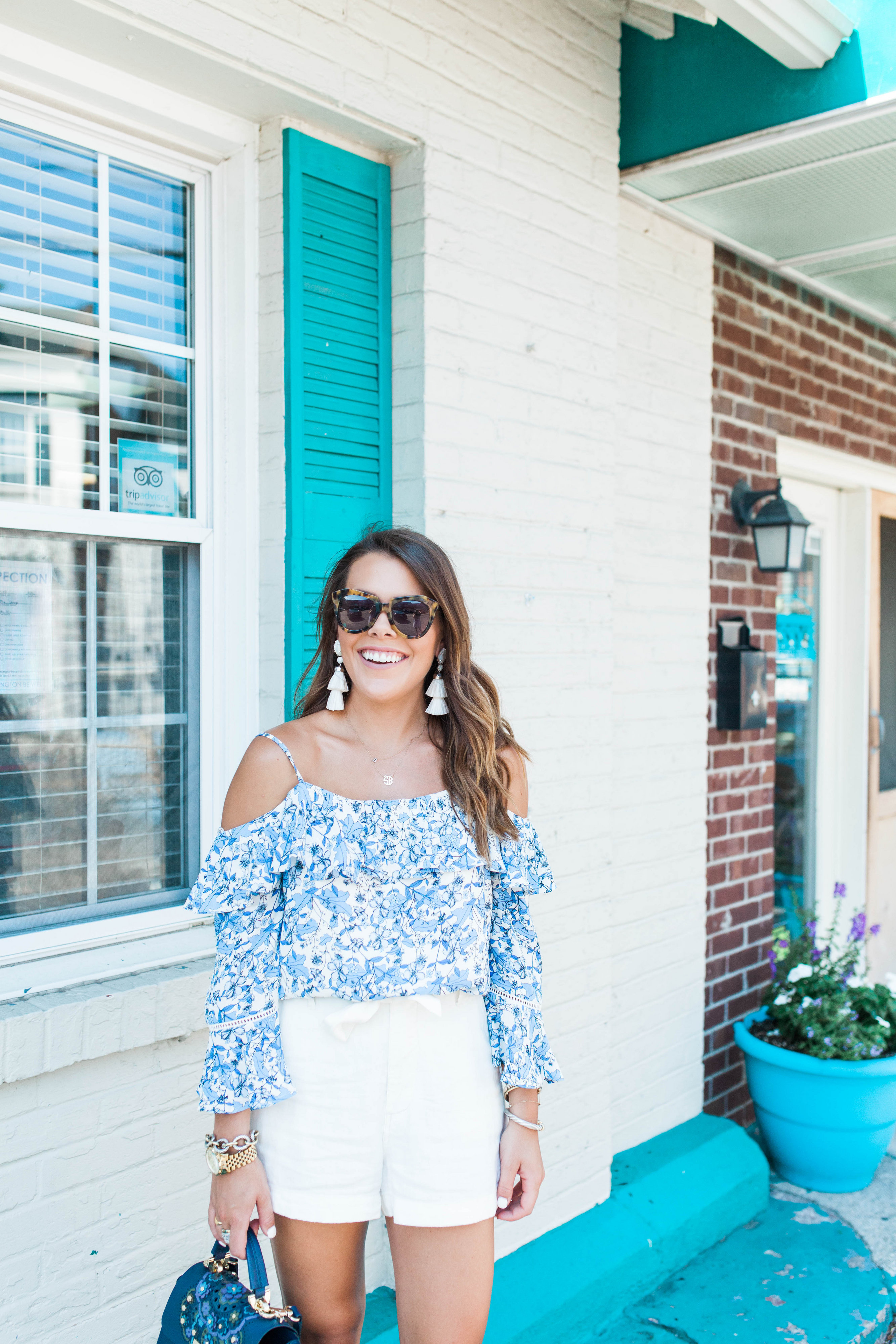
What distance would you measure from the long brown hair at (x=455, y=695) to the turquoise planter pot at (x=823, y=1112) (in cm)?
206

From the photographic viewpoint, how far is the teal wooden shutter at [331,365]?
94.9 inches

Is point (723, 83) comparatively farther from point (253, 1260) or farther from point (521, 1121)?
point (253, 1260)

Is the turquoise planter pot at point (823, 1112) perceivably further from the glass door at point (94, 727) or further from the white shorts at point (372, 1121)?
the glass door at point (94, 727)

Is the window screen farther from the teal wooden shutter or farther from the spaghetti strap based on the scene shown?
the spaghetti strap

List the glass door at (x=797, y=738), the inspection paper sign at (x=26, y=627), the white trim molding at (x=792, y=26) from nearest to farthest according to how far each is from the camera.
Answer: the inspection paper sign at (x=26, y=627)
the white trim molding at (x=792, y=26)
the glass door at (x=797, y=738)

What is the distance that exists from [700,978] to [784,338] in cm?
244

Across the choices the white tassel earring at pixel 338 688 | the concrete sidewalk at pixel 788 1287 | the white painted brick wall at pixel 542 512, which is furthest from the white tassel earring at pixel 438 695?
the concrete sidewalk at pixel 788 1287

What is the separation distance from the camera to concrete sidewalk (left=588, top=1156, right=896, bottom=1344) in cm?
276

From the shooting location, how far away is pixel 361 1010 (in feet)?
5.51

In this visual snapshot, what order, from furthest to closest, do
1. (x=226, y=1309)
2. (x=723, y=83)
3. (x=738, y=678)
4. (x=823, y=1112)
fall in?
(x=738, y=678) < (x=823, y=1112) < (x=723, y=83) < (x=226, y=1309)

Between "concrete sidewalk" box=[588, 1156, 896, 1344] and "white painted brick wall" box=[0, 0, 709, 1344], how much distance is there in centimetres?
34

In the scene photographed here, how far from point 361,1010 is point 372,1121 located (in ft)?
0.59

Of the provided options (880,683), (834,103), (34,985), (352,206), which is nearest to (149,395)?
(352,206)

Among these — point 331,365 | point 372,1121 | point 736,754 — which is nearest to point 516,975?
point 372,1121
